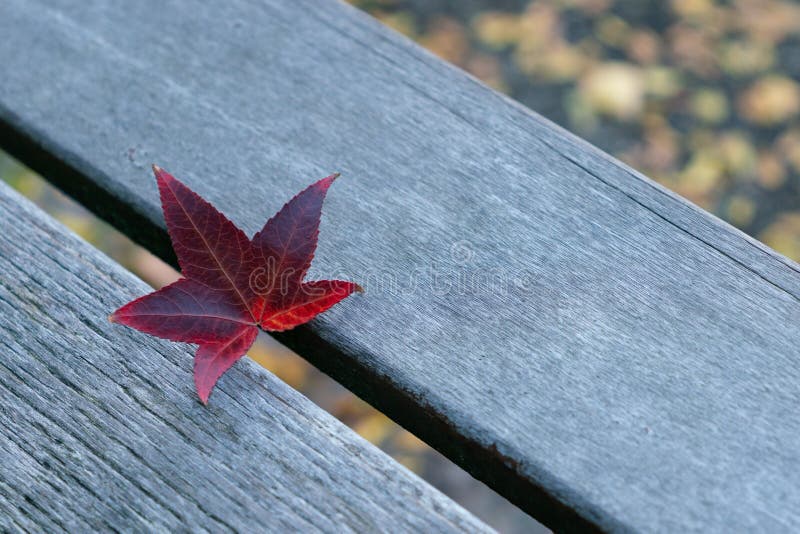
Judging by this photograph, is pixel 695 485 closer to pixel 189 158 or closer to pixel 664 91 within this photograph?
pixel 189 158

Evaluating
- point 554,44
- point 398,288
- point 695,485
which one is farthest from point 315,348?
point 554,44

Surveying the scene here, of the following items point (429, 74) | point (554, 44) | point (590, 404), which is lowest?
point (590, 404)

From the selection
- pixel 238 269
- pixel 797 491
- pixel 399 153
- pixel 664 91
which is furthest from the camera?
pixel 664 91

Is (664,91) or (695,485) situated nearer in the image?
(695,485)

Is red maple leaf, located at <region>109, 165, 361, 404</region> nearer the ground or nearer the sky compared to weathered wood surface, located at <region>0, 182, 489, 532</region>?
nearer the sky
